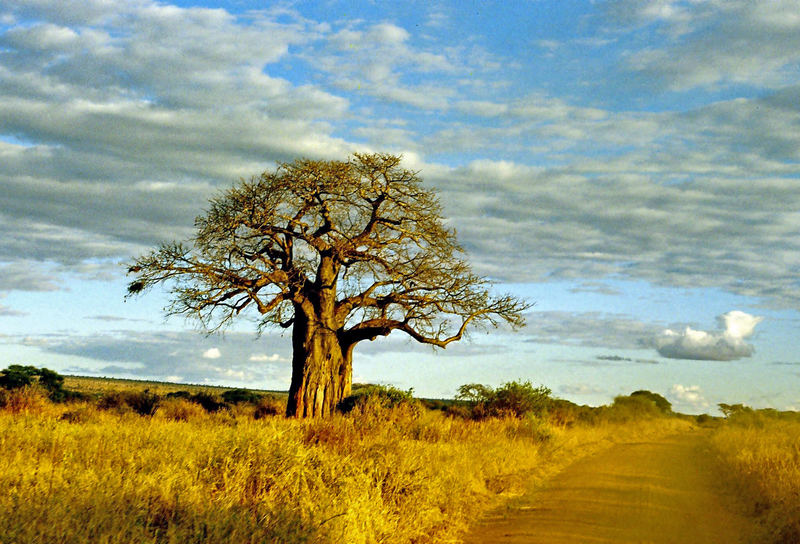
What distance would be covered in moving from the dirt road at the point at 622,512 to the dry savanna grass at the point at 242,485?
2.41 feet

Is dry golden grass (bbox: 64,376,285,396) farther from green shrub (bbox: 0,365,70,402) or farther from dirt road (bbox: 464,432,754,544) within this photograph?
dirt road (bbox: 464,432,754,544)

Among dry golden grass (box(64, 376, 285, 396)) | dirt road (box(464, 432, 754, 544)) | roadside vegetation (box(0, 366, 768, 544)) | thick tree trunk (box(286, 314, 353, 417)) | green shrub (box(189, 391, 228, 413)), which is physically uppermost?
thick tree trunk (box(286, 314, 353, 417))

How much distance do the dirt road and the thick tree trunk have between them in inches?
311

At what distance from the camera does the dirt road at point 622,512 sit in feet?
31.4

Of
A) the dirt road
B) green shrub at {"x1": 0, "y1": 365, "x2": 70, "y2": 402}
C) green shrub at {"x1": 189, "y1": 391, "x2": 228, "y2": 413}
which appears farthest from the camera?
green shrub at {"x1": 0, "y1": 365, "x2": 70, "y2": 402}

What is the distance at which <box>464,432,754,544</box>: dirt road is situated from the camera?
9.59m

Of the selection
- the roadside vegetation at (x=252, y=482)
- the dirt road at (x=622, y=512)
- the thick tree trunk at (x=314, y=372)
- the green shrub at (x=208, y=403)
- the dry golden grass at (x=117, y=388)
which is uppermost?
the thick tree trunk at (x=314, y=372)

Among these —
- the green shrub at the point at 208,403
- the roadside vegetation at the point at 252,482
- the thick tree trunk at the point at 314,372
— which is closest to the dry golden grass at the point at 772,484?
the roadside vegetation at the point at 252,482

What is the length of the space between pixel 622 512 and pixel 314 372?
1252 centimetres

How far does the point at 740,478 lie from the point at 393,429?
7225 millimetres

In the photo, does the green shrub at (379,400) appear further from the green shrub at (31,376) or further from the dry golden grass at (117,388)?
the green shrub at (31,376)

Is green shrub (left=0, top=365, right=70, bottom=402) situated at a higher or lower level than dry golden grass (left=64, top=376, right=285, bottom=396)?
higher

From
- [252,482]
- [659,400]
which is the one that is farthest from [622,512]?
[659,400]

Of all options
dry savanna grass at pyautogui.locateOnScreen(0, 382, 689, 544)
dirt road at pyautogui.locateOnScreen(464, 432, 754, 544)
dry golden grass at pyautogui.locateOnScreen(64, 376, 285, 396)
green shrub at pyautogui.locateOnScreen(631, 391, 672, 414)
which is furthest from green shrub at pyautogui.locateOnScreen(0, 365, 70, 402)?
green shrub at pyautogui.locateOnScreen(631, 391, 672, 414)
